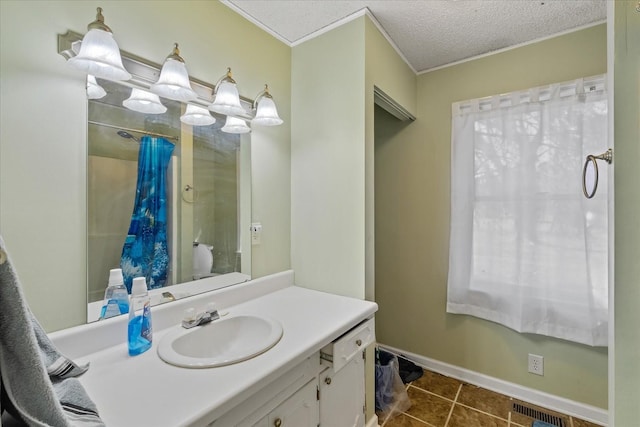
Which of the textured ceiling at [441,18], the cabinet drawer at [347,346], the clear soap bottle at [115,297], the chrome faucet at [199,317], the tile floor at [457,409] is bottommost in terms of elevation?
the tile floor at [457,409]

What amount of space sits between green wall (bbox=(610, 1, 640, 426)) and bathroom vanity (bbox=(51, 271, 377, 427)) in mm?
846

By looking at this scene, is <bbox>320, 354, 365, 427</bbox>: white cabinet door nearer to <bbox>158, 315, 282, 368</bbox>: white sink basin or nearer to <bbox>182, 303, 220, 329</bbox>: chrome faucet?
<bbox>158, 315, 282, 368</bbox>: white sink basin

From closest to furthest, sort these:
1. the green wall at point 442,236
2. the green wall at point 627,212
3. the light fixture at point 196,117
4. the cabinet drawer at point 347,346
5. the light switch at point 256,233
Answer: the green wall at point 627,212, the cabinet drawer at point 347,346, the light fixture at point 196,117, the light switch at point 256,233, the green wall at point 442,236

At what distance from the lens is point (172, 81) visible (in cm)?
114

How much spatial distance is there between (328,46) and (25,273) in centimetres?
169

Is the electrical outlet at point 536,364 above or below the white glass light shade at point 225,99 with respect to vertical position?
below

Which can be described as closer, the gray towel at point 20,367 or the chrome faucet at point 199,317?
the gray towel at point 20,367

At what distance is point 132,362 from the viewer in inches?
36.4

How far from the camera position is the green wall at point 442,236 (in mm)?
1729

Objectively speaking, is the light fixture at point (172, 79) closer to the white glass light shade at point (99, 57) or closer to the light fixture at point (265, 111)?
the white glass light shade at point (99, 57)

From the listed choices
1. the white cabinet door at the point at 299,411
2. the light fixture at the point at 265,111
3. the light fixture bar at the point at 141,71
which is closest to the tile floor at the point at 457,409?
the white cabinet door at the point at 299,411

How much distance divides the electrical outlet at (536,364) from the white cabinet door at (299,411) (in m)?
1.54

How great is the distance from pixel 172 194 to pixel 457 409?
2072mm

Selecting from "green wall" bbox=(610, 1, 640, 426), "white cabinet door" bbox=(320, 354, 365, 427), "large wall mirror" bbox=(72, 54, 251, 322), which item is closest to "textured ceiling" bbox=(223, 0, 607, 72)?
"large wall mirror" bbox=(72, 54, 251, 322)
